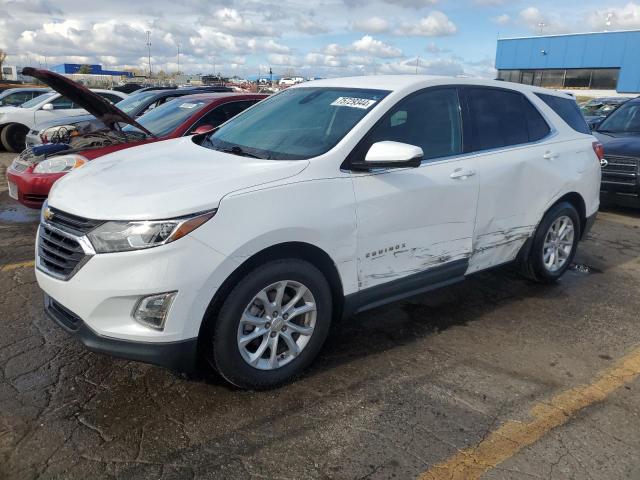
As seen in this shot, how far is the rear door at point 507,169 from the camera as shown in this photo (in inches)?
160

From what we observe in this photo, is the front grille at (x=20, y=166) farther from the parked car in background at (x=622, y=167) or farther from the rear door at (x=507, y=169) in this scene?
the parked car in background at (x=622, y=167)

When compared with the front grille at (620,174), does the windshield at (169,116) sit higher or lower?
higher

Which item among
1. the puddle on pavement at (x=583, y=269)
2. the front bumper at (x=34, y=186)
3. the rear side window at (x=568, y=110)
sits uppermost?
the rear side window at (x=568, y=110)

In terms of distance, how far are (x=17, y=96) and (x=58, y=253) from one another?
14.8 meters

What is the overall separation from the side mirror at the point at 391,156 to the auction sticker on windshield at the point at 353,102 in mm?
439

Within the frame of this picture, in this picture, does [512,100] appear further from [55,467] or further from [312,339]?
[55,467]

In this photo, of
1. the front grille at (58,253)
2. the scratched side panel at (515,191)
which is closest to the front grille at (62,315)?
the front grille at (58,253)

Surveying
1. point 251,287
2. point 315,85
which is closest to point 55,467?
point 251,287

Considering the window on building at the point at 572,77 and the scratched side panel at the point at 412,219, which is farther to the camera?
the window on building at the point at 572,77

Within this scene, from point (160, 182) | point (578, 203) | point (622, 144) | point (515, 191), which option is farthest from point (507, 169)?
Result: point (622, 144)

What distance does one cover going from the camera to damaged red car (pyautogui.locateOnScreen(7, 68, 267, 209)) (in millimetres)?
5750

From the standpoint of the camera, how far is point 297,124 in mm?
3793

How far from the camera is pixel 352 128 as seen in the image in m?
3.39

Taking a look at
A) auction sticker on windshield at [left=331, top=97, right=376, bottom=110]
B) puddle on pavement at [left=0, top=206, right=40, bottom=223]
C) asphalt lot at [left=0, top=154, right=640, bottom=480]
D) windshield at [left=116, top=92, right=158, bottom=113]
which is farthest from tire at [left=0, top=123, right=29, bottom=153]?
auction sticker on windshield at [left=331, top=97, right=376, bottom=110]
